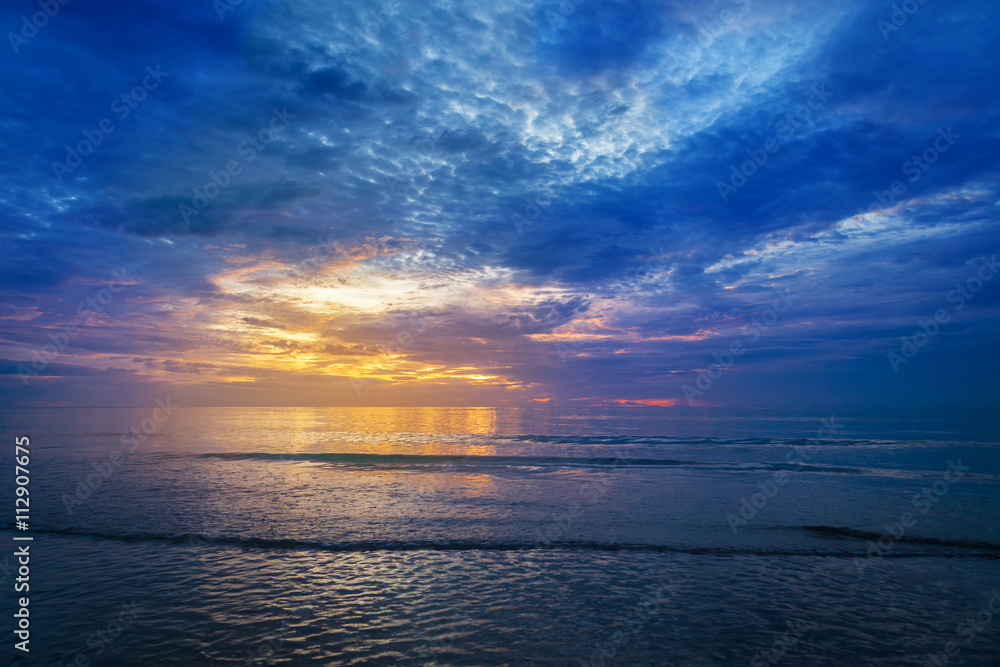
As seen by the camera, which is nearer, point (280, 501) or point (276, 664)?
point (276, 664)

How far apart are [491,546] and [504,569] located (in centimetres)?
236

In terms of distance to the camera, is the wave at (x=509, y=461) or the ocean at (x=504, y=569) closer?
the ocean at (x=504, y=569)

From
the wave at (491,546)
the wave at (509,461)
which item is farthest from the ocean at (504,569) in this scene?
the wave at (509,461)

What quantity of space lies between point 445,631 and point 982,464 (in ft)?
158

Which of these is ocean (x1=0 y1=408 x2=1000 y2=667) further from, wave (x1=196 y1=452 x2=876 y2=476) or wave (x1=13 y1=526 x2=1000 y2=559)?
wave (x1=196 y1=452 x2=876 y2=476)

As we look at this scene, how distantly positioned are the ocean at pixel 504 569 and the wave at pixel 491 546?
0.35 ft

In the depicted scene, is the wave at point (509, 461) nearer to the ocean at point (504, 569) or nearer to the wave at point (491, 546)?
the ocean at point (504, 569)

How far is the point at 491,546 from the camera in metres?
15.7

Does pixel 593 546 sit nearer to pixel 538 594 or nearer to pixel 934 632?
pixel 538 594

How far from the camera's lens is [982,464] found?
36.4 m

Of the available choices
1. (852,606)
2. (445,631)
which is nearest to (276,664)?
(445,631)

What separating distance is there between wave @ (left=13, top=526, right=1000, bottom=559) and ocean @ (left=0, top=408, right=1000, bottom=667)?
0.11m

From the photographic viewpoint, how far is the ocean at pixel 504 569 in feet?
29.8

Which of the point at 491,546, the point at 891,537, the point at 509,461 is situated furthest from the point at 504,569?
the point at 509,461
